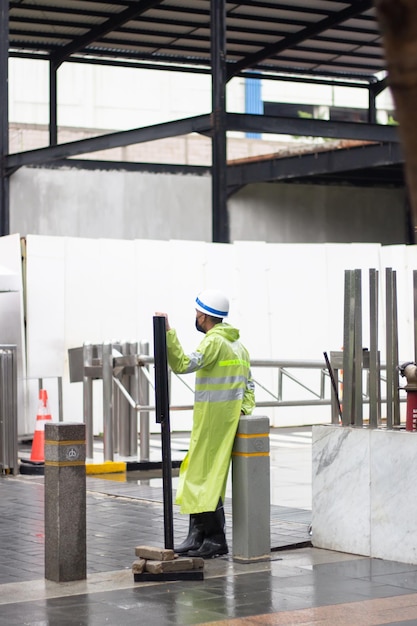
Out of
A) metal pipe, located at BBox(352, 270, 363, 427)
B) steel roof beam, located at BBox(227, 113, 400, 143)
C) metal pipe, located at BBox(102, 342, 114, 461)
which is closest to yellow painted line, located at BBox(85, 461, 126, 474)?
metal pipe, located at BBox(102, 342, 114, 461)

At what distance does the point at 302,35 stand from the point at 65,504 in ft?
66.9

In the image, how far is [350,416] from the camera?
27.7ft

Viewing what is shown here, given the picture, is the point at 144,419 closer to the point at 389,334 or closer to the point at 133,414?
the point at 133,414

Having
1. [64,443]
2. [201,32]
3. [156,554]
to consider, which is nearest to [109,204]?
[201,32]

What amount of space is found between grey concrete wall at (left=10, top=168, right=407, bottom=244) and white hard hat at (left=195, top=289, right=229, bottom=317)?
2033 cm

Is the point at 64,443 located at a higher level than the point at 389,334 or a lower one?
lower

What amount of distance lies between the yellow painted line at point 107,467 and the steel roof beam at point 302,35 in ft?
45.2

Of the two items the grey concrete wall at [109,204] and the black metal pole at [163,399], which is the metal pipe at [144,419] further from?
the grey concrete wall at [109,204]

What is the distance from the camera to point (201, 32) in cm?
2647

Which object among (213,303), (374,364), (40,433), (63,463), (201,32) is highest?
(201,32)

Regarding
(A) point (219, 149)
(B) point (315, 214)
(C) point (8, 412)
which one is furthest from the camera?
(B) point (315, 214)

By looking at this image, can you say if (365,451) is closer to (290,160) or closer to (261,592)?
(261,592)

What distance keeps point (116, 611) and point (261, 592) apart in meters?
0.98

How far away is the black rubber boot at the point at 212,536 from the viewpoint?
26.9 ft
